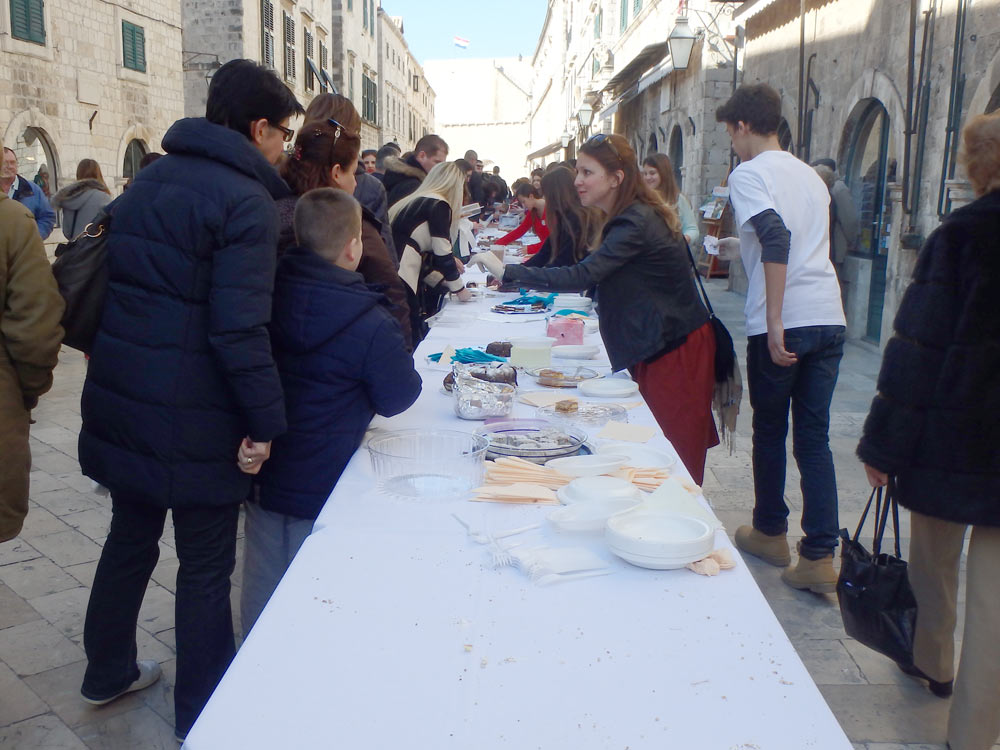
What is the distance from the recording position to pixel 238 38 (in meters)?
18.4

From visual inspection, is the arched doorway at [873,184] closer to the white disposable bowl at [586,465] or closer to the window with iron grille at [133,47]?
the white disposable bowl at [586,465]

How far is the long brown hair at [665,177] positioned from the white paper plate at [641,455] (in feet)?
11.3

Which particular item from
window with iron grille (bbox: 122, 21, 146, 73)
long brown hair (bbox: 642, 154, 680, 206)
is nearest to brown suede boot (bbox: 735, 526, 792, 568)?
long brown hair (bbox: 642, 154, 680, 206)

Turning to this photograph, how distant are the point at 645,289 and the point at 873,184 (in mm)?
6438

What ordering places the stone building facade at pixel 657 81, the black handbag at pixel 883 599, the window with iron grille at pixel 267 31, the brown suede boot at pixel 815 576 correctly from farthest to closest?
the window with iron grille at pixel 267 31 → the stone building facade at pixel 657 81 → the brown suede boot at pixel 815 576 → the black handbag at pixel 883 599

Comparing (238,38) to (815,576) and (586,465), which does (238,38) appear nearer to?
(815,576)

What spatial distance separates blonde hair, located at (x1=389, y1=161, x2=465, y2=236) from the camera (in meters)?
4.54

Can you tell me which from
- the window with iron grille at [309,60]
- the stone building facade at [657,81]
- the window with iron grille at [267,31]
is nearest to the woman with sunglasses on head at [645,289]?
the stone building facade at [657,81]

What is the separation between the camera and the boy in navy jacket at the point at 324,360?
7.24 feet

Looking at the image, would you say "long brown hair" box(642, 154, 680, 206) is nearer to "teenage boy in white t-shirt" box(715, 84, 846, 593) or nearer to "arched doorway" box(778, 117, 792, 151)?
"teenage boy in white t-shirt" box(715, 84, 846, 593)

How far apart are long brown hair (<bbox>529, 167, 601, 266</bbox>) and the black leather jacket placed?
6.37ft

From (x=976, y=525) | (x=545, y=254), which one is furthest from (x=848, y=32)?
(x=976, y=525)

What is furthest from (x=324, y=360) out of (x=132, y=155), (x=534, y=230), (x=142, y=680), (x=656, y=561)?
(x=132, y=155)

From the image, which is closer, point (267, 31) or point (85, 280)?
point (85, 280)
